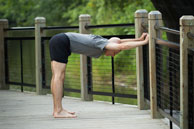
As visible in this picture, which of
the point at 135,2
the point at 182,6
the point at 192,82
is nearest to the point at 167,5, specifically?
the point at 182,6

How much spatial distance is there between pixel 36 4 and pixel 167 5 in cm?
1841

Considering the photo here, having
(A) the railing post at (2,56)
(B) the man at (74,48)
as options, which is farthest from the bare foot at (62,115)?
(A) the railing post at (2,56)

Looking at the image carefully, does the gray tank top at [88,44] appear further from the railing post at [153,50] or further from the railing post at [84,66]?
the railing post at [84,66]

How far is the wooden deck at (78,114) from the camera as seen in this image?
586 cm

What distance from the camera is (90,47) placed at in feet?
20.5

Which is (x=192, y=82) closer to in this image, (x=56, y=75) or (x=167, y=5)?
(x=56, y=75)

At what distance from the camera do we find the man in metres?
6.18

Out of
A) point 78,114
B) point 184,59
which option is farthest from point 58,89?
point 184,59

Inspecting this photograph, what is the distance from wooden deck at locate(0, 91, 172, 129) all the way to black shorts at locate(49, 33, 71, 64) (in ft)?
2.55

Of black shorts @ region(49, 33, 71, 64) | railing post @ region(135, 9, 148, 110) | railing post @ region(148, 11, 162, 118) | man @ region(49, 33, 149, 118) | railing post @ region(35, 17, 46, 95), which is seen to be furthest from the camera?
railing post @ region(35, 17, 46, 95)

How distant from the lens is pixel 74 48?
6316 millimetres

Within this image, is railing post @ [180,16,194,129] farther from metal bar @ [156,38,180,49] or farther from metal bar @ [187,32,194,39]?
metal bar @ [156,38,180,49]

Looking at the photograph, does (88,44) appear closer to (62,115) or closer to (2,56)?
(62,115)

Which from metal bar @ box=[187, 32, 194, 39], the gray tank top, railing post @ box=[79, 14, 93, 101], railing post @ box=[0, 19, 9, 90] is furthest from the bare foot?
railing post @ box=[0, 19, 9, 90]
